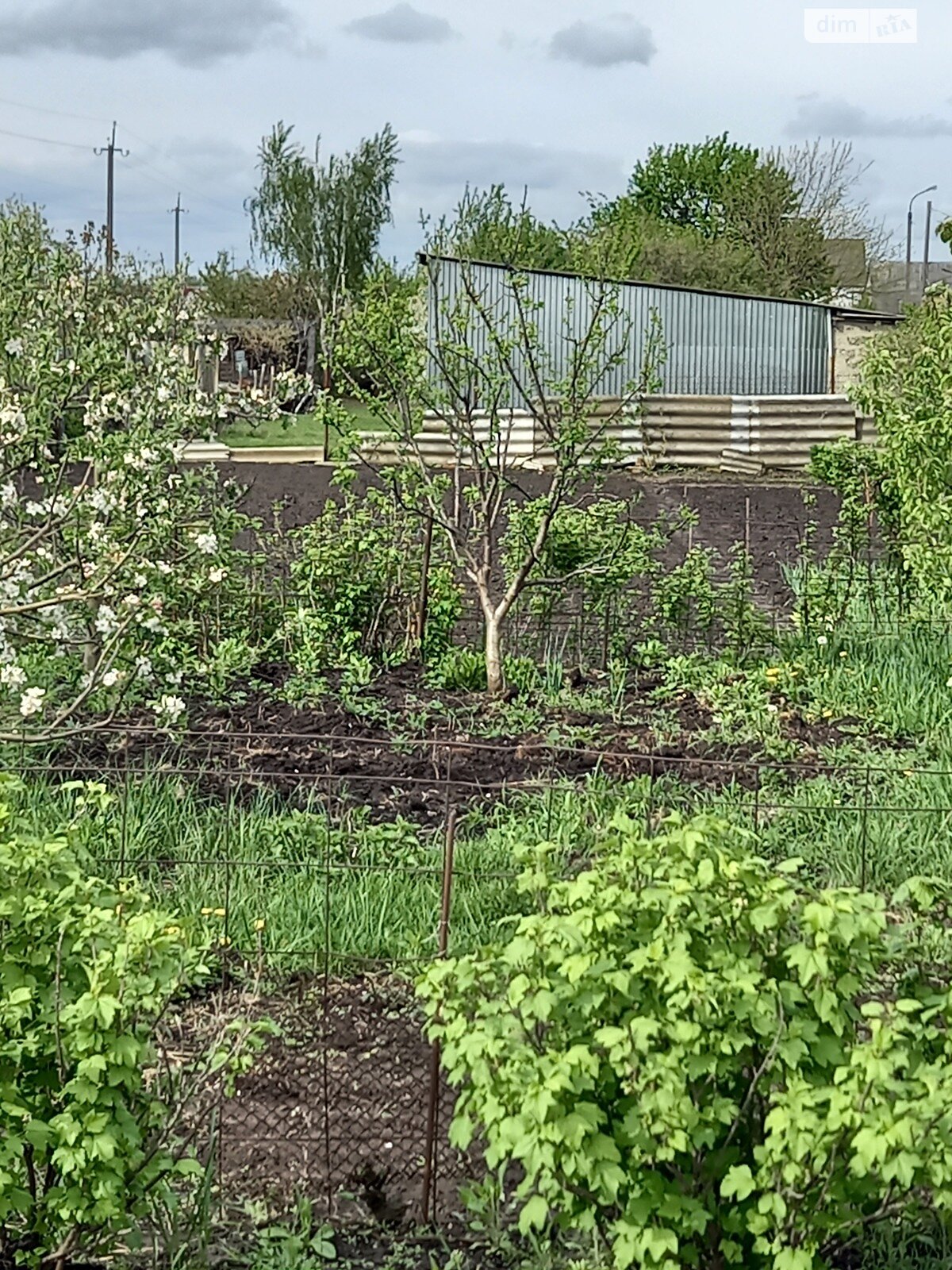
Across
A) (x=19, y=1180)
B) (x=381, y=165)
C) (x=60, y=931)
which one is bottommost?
(x=19, y=1180)

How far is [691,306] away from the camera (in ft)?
80.5

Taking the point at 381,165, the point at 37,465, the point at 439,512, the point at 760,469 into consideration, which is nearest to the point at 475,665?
the point at 439,512

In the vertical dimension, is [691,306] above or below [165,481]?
above

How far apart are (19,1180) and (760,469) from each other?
66.4 ft

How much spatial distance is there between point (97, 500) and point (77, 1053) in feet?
10.2

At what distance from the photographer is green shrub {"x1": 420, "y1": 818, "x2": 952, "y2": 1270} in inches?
91.9

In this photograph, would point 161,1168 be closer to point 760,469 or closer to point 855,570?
point 855,570

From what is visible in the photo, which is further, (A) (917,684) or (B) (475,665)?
(B) (475,665)

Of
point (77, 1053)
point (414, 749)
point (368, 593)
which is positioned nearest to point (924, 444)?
point (414, 749)

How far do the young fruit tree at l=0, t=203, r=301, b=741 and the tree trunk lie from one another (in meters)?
1.34

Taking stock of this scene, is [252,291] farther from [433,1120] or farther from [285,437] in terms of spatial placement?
[433,1120]

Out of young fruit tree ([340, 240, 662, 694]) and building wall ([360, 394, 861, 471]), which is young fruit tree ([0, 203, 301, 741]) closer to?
young fruit tree ([340, 240, 662, 694])

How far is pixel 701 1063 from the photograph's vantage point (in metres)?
2.39

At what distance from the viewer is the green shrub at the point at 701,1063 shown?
2334 millimetres
